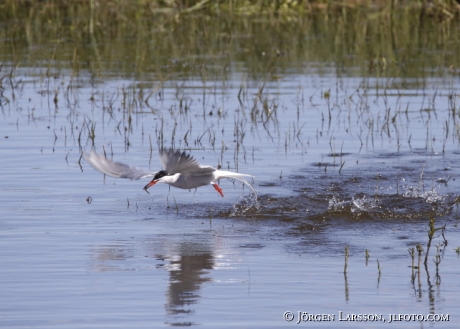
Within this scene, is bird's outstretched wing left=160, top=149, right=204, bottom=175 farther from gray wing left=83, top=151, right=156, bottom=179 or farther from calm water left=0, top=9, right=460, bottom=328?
calm water left=0, top=9, right=460, bottom=328

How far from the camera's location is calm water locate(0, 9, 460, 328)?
5930 millimetres

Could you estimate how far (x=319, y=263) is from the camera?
6.80 m

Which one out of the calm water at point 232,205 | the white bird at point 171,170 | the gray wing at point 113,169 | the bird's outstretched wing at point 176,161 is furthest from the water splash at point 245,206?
the gray wing at point 113,169

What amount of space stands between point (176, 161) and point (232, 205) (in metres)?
1.48

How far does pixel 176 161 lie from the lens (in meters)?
7.51

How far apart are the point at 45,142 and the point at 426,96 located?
6.07 meters

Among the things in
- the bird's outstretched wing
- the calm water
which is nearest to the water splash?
the calm water

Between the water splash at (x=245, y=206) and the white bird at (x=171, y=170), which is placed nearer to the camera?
the white bird at (x=171, y=170)

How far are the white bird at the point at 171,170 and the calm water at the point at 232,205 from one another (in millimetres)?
394

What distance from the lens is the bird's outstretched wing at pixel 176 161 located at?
24.4 feet

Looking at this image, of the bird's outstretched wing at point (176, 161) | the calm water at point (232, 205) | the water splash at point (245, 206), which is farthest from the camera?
the water splash at point (245, 206)

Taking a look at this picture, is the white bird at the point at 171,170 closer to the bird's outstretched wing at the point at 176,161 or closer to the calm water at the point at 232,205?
the bird's outstretched wing at the point at 176,161

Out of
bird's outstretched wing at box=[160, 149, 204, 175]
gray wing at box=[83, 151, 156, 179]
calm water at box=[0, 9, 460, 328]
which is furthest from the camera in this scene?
gray wing at box=[83, 151, 156, 179]

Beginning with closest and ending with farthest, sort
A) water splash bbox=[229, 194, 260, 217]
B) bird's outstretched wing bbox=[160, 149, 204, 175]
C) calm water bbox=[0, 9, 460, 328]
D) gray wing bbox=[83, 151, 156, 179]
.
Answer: calm water bbox=[0, 9, 460, 328]
bird's outstretched wing bbox=[160, 149, 204, 175]
gray wing bbox=[83, 151, 156, 179]
water splash bbox=[229, 194, 260, 217]
